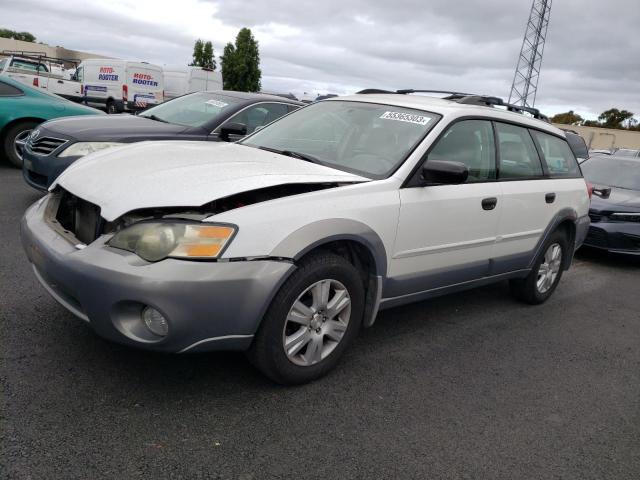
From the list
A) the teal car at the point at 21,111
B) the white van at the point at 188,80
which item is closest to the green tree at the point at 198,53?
the white van at the point at 188,80

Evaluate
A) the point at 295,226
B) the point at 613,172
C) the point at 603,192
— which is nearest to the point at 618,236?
the point at 603,192

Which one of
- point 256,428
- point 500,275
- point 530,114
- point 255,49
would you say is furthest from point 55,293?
point 255,49

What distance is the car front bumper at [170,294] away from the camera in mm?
2516

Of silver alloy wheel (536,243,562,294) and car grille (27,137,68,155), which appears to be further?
car grille (27,137,68,155)

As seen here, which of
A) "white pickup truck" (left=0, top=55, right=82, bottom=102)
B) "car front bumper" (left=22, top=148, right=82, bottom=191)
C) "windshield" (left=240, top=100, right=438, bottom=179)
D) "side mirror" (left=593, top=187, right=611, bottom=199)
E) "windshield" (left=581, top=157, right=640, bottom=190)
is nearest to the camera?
"windshield" (left=240, top=100, right=438, bottom=179)

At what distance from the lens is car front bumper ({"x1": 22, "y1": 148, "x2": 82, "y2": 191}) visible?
5492mm

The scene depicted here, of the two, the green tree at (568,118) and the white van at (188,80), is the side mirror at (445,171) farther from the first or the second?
the green tree at (568,118)

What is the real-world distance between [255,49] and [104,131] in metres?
43.1

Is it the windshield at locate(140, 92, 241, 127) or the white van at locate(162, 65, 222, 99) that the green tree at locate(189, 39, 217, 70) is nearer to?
the white van at locate(162, 65, 222, 99)

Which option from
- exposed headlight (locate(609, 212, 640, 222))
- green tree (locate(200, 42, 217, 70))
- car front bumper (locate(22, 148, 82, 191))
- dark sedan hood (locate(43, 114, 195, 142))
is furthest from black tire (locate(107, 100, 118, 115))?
green tree (locate(200, 42, 217, 70))

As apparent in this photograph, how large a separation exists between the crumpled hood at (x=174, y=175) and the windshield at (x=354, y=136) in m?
0.24

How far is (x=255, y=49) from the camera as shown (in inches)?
1823

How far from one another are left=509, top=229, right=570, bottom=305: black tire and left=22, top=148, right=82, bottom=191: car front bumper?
4324 millimetres

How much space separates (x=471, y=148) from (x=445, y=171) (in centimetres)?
82
